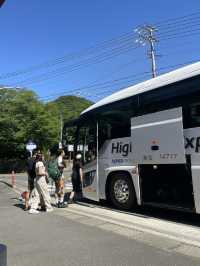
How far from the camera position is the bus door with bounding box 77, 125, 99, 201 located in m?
12.8

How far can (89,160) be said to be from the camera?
13008mm

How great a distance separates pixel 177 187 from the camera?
404 inches

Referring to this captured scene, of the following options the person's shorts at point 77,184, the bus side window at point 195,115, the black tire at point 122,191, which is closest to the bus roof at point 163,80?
the bus side window at point 195,115

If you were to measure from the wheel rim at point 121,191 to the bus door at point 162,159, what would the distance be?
698 mm

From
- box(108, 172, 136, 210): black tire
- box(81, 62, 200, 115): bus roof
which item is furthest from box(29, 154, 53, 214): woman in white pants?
box(81, 62, 200, 115): bus roof

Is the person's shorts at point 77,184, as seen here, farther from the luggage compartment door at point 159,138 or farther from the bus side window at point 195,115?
the bus side window at point 195,115

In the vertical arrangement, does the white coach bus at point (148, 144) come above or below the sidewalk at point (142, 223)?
above

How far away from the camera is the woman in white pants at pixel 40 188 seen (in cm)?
1245

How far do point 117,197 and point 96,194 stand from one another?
3.47ft

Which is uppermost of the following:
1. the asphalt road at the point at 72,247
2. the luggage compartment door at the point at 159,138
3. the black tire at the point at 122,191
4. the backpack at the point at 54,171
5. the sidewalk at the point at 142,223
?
the luggage compartment door at the point at 159,138

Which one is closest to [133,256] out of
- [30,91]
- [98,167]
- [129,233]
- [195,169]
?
[129,233]

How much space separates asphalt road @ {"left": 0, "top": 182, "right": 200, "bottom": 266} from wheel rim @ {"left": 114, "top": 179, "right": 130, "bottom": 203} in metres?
1.51

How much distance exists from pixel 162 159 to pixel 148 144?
574 millimetres

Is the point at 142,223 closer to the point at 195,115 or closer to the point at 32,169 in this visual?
the point at 195,115
